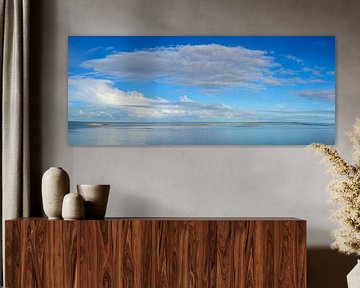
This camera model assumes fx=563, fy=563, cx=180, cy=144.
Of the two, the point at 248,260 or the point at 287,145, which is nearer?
the point at 248,260

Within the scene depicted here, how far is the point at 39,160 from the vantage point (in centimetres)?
367

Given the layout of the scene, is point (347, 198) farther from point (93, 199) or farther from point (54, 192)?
point (54, 192)

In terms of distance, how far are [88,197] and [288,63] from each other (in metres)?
1.55

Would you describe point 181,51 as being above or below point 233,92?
→ above

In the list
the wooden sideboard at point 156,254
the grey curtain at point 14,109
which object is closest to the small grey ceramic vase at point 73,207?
the wooden sideboard at point 156,254

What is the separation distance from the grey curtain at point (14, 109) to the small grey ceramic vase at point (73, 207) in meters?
0.52

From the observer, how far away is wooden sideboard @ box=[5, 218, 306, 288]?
10.3 ft

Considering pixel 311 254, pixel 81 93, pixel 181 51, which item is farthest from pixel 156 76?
pixel 311 254

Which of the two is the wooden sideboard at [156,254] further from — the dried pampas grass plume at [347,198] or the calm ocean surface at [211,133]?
the calm ocean surface at [211,133]

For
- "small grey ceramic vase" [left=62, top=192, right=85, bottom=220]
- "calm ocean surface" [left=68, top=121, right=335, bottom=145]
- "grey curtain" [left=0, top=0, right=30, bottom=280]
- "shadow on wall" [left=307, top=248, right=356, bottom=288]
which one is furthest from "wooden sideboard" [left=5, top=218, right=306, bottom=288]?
"calm ocean surface" [left=68, top=121, right=335, bottom=145]

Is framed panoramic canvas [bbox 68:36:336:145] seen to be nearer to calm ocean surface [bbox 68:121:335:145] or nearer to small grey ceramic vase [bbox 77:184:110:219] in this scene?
calm ocean surface [bbox 68:121:335:145]

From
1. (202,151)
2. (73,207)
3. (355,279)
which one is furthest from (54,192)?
(355,279)

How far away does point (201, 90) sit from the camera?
3.66 metres

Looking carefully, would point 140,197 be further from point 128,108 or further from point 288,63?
point 288,63
